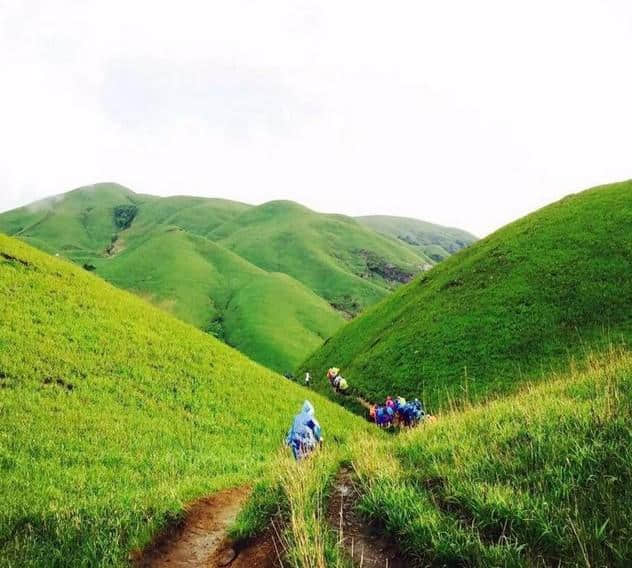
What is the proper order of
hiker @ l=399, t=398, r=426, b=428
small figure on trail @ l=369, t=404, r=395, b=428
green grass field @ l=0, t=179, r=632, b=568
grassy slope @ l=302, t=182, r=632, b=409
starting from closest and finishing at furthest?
green grass field @ l=0, t=179, r=632, b=568 < hiker @ l=399, t=398, r=426, b=428 < small figure on trail @ l=369, t=404, r=395, b=428 < grassy slope @ l=302, t=182, r=632, b=409

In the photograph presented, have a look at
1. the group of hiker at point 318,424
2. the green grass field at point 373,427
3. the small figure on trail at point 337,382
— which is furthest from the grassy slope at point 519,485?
the small figure on trail at point 337,382

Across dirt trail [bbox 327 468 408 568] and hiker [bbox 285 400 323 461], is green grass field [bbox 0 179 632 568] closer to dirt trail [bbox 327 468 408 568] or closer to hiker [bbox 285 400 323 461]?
dirt trail [bbox 327 468 408 568]

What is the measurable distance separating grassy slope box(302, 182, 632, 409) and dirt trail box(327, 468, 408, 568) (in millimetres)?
25619

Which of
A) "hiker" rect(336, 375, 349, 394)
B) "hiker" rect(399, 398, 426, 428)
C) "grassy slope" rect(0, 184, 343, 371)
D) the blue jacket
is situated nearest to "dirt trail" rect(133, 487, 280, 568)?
the blue jacket

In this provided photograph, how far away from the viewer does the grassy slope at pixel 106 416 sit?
367 inches

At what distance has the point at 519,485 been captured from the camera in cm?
602

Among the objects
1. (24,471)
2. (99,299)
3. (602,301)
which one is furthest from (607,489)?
(602,301)

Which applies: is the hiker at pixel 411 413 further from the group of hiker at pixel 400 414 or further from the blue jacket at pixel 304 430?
the blue jacket at pixel 304 430

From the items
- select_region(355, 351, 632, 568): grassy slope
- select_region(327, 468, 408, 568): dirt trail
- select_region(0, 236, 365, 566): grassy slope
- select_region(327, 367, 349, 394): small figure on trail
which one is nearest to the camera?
select_region(355, 351, 632, 568): grassy slope

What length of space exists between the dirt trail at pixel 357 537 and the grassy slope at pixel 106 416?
13.0 feet

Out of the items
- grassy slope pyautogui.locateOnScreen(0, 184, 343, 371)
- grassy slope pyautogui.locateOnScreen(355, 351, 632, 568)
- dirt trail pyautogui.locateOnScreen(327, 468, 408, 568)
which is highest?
grassy slope pyautogui.locateOnScreen(355, 351, 632, 568)

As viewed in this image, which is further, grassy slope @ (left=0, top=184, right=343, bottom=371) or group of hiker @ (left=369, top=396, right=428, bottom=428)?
grassy slope @ (left=0, top=184, right=343, bottom=371)

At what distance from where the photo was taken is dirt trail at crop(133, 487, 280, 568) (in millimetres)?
7207

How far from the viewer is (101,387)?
74.3 feet
